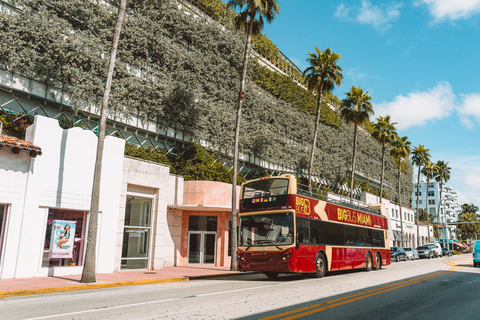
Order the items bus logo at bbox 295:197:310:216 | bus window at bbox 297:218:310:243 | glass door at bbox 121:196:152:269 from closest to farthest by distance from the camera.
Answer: bus window at bbox 297:218:310:243 → bus logo at bbox 295:197:310:216 → glass door at bbox 121:196:152:269

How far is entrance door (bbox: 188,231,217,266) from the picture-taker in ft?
80.3

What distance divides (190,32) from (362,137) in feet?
137

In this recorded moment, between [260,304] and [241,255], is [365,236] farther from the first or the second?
[260,304]

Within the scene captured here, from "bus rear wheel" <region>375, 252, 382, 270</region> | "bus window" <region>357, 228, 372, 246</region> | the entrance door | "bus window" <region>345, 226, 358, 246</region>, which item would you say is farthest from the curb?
"bus rear wheel" <region>375, 252, 382, 270</region>

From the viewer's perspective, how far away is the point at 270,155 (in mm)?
37094

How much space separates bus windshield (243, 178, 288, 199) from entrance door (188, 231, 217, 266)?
947cm

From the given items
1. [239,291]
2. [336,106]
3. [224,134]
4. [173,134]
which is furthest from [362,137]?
[239,291]

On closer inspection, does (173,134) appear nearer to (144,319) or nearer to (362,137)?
(144,319)

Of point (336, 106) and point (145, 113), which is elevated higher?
point (336, 106)

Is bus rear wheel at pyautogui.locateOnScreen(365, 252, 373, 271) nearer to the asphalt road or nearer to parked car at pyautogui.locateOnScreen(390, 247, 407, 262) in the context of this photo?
the asphalt road

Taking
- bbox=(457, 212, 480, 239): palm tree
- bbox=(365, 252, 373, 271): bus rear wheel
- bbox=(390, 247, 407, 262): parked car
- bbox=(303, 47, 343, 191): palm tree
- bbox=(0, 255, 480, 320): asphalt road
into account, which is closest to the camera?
bbox=(0, 255, 480, 320): asphalt road

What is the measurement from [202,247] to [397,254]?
22.8m

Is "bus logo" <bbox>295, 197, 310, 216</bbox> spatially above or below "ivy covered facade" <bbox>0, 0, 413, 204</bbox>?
below

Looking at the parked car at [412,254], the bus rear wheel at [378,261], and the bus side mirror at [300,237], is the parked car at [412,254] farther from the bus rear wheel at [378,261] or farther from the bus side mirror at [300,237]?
the bus side mirror at [300,237]
